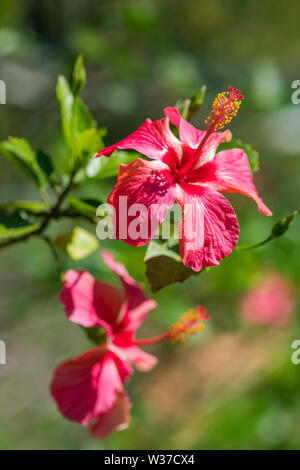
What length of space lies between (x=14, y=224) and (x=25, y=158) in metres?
0.12

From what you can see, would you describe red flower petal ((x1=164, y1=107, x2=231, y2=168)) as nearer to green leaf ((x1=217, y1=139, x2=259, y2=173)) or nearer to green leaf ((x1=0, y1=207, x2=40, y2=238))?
green leaf ((x1=217, y1=139, x2=259, y2=173))

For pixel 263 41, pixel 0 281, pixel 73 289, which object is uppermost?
pixel 73 289

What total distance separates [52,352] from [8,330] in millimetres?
496

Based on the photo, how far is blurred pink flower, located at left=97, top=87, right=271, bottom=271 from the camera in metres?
0.55

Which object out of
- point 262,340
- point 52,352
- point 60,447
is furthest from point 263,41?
point 60,447

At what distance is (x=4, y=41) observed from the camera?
1.61 metres

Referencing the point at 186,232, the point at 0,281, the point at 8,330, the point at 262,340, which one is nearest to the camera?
the point at 186,232

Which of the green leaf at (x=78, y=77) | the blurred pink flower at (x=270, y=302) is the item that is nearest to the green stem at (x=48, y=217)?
the green leaf at (x=78, y=77)

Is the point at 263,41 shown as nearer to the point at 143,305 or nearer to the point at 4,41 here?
the point at 4,41

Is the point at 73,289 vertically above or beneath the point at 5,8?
beneath

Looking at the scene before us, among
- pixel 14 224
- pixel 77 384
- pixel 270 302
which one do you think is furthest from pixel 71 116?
pixel 270 302

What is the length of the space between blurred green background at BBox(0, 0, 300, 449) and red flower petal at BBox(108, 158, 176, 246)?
76 centimetres

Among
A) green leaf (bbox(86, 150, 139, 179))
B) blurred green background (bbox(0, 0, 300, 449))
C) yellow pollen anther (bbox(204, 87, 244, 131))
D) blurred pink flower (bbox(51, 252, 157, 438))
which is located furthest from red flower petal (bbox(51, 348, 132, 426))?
blurred green background (bbox(0, 0, 300, 449))

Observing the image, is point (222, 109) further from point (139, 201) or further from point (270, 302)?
point (270, 302)
